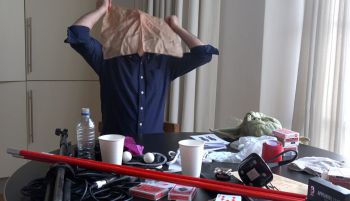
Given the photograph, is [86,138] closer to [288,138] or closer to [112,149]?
[112,149]

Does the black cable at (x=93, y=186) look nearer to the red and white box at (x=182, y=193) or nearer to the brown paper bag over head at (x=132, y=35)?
the red and white box at (x=182, y=193)

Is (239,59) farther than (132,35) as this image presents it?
Yes

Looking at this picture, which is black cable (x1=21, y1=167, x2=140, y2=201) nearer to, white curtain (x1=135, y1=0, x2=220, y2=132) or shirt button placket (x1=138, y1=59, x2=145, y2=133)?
shirt button placket (x1=138, y1=59, x2=145, y2=133)

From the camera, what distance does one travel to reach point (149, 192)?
922 mm

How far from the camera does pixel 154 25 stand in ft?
5.82

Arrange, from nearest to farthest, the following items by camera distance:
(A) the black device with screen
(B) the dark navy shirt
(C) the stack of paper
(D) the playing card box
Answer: (D) the playing card box < (A) the black device with screen < (C) the stack of paper < (B) the dark navy shirt

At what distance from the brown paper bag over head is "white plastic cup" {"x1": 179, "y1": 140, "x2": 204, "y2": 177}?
77 cm

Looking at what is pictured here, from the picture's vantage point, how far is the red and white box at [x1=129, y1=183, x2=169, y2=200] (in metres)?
0.92

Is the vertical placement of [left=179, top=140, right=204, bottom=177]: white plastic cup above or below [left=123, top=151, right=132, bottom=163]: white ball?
above

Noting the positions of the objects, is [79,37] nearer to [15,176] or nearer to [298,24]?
[15,176]

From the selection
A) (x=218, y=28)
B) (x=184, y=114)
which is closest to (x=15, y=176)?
(x=184, y=114)

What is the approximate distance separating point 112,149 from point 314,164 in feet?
2.22

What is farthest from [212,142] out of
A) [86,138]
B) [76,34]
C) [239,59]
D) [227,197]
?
[239,59]

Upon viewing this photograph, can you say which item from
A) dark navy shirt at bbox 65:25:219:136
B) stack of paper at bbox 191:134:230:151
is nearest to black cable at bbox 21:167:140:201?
stack of paper at bbox 191:134:230:151
